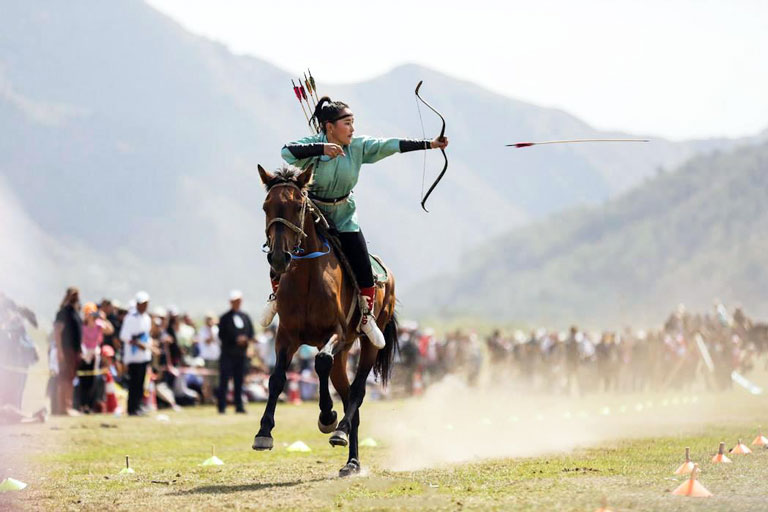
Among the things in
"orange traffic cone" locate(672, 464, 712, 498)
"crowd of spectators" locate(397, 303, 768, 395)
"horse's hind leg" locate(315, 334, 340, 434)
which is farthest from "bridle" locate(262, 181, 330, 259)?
"crowd of spectators" locate(397, 303, 768, 395)

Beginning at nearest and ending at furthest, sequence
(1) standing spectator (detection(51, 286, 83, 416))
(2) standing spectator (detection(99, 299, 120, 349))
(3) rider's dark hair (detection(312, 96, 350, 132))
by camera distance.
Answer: (3) rider's dark hair (detection(312, 96, 350, 132))
(1) standing spectator (detection(51, 286, 83, 416))
(2) standing spectator (detection(99, 299, 120, 349))

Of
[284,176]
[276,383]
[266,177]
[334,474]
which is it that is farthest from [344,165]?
[334,474]

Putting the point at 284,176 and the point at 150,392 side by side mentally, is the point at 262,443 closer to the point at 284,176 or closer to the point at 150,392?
the point at 284,176

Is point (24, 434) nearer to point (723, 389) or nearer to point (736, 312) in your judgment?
point (723, 389)

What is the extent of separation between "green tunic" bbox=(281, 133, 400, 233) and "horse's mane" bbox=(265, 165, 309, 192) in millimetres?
636

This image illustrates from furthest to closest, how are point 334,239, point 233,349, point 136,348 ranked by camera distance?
1. point 233,349
2. point 136,348
3. point 334,239

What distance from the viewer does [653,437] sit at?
1923 cm

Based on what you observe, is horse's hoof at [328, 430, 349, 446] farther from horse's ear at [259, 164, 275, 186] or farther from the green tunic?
horse's ear at [259, 164, 275, 186]

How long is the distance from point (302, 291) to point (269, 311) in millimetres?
578

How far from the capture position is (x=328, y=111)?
42.9 ft

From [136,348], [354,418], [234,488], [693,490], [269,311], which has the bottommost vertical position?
[234,488]

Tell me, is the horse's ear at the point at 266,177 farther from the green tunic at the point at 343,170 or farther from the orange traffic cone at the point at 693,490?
the orange traffic cone at the point at 693,490

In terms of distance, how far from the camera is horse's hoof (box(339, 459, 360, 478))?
503 inches

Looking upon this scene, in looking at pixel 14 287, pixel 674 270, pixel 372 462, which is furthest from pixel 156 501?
pixel 674 270
